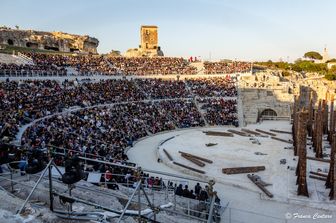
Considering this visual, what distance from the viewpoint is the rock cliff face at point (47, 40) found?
236ft

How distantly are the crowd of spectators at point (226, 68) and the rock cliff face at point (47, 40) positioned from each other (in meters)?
31.3

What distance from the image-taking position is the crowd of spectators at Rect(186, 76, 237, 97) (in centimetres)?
4991

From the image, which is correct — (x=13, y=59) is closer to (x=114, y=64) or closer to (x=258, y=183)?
(x=114, y=64)

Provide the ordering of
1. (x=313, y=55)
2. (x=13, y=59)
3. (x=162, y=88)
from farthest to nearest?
(x=313, y=55) → (x=162, y=88) → (x=13, y=59)

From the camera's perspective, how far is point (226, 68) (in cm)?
6588

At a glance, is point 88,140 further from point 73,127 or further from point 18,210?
point 18,210

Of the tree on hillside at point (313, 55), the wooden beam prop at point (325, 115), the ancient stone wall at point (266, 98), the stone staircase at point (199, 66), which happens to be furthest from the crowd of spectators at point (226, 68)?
the tree on hillside at point (313, 55)

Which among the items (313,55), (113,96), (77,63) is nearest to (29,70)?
(113,96)

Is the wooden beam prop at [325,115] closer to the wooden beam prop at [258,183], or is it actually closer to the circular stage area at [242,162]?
the circular stage area at [242,162]

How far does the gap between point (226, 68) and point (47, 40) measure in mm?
39159

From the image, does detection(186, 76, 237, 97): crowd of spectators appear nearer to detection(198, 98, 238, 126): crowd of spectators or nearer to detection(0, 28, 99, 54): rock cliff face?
detection(198, 98, 238, 126): crowd of spectators

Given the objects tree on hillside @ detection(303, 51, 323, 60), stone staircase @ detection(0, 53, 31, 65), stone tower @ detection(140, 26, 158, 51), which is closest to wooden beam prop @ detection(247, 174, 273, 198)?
stone staircase @ detection(0, 53, 31, 65)

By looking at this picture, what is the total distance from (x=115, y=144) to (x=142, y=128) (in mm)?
8570

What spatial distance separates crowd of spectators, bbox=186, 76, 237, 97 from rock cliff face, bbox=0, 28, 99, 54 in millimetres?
36900
